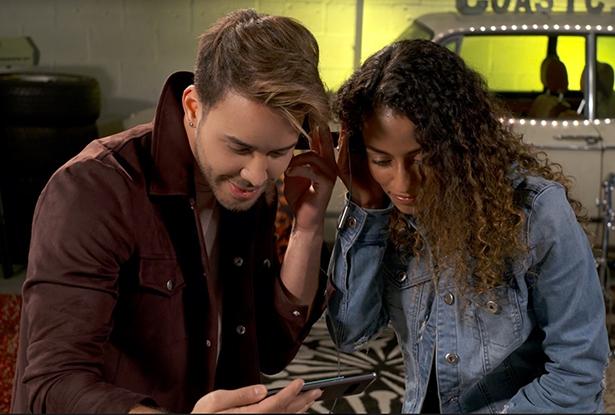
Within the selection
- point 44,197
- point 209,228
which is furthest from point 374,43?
point 44,197

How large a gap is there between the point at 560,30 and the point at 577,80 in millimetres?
244

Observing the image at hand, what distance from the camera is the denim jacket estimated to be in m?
1.22

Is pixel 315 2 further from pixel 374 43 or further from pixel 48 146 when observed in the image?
pixel 48 146

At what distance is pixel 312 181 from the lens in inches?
56.4

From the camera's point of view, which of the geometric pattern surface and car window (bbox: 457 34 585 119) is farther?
car window (bbox: 457 34 585 119)

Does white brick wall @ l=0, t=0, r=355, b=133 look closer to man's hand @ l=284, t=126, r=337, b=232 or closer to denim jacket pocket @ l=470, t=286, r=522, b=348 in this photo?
man's hand @ l=284, t=126, r=337, b=232

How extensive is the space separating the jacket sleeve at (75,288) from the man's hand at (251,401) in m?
0.10

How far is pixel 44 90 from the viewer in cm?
377

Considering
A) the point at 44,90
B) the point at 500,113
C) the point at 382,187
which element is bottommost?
the point at 44,90

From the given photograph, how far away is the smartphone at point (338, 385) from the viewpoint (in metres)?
1.10

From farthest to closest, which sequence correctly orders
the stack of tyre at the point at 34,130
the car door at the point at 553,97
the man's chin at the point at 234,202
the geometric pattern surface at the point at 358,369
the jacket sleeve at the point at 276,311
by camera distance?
the stack of tyre at the point at 34,130, the car door at the point at 553,97, the geometric pattern surface at the point at 358,369, the jacket sleeve at the point at 276,311, the man's chin at the point at 234,202

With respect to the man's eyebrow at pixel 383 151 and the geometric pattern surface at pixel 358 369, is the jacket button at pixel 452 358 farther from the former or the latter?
A: the geometric pattern surface at pixel 358 369

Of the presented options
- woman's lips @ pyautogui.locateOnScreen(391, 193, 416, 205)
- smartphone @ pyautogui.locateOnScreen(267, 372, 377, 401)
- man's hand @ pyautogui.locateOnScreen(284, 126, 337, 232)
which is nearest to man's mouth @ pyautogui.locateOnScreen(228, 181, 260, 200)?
man's hand @ pyautogui.locateOnScreen(284, 126, 337, 232)

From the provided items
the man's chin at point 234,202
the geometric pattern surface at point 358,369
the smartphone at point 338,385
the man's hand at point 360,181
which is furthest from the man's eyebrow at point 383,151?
the geometric pattern surface at point 358,369
